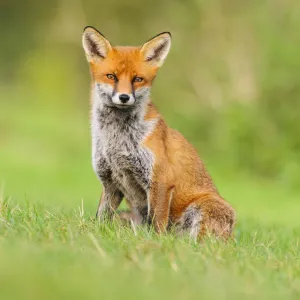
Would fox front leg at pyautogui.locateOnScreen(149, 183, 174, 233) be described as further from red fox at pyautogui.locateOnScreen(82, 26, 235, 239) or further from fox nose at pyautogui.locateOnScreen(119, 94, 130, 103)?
fox nose at pyautogui.locateOnScreen(119, 94, 130, 103)

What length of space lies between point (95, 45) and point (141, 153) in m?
1.17

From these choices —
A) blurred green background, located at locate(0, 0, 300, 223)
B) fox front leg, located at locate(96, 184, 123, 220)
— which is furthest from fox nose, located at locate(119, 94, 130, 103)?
blurred green background, located at locate(0, 0, 300, 223)

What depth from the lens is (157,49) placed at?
7340 mm

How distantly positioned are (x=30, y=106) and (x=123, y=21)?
6902 mm

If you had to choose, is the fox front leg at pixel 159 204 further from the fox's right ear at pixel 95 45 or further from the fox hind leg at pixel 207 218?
the fox's right ear at pixel 95 45

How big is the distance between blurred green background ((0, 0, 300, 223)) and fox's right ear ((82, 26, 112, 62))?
489cm

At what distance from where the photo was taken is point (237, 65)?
21.5 meters

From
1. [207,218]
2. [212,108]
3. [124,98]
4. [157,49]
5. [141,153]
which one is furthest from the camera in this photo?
[212,108]

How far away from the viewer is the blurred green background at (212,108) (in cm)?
1744

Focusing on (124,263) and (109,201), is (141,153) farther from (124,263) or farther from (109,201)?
(124,263)

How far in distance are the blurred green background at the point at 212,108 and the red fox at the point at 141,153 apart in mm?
4439

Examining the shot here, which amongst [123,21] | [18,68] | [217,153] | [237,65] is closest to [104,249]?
[217,153]

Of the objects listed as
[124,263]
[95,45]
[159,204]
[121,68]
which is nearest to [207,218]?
[159,204]

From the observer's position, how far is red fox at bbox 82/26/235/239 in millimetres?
7000
